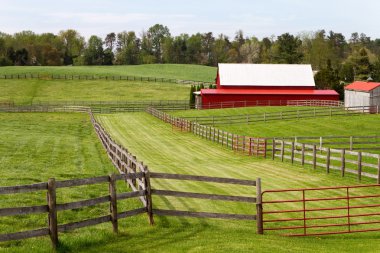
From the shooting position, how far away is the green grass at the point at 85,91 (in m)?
103

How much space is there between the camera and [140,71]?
6462 inches

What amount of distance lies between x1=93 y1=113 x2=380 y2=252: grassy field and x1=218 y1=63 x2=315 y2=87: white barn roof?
40168mm

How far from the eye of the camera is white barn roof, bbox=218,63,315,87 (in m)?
86.3

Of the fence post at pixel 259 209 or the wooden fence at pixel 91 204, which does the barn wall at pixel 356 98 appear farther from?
the wooden fence at pixel 91 204

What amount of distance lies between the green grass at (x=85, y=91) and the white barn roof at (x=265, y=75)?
16.9 metres

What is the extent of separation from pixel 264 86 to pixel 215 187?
67230 millimetres

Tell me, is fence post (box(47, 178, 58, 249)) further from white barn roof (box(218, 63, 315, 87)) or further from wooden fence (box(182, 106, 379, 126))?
white barn roof (box(218, 63, 315, 87))

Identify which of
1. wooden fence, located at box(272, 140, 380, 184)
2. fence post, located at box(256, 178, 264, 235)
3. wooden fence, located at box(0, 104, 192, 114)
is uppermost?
fence post, located at box(256, 178, 264, 235)

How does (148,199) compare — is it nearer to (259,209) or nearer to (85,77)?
(259,209)

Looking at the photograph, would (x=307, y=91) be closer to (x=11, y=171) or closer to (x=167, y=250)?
(x=11, y=171)

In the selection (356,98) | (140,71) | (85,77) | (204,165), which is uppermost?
(140,71)

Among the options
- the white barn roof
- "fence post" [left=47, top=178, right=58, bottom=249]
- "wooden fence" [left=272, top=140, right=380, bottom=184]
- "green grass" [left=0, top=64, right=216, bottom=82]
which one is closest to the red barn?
the white barn roof

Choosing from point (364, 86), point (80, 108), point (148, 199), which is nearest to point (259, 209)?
point (148, 199)

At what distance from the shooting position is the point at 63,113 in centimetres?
7656
